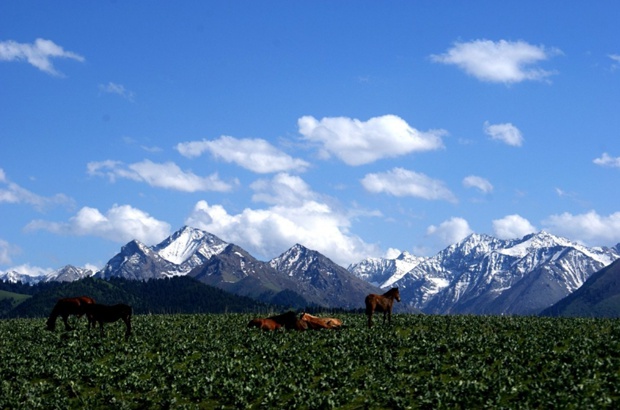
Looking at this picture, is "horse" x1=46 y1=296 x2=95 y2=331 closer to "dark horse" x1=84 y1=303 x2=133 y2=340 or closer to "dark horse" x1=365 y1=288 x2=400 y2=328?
"dark horse" x1=84 y1=303 x2=133 y2=340

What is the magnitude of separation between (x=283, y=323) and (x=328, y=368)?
13377mm

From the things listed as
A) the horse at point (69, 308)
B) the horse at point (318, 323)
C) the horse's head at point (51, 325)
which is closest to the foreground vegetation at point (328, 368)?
the horse at point (318, 323)

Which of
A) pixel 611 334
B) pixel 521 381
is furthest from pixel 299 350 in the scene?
pixel 611 334

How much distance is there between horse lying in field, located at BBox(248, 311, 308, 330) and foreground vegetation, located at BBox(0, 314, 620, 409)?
1051mm

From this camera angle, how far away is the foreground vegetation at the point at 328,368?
31.3m

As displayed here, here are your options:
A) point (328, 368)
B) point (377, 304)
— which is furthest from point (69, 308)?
point (328, 368)

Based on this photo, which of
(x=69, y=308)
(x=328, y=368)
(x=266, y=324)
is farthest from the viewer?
(x=69, y=308)

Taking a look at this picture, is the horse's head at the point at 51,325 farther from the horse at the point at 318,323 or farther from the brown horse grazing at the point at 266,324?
the horse at the point at 318,323

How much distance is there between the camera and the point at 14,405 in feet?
113

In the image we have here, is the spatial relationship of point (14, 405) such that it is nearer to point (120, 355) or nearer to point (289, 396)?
point (120, 355)

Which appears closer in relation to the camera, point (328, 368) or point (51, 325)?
point (328, 368)

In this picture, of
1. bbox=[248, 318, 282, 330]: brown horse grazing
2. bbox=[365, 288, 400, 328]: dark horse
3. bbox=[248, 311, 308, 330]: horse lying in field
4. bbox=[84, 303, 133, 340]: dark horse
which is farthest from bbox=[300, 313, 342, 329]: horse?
bbox=[84, 303, 133, 340]: dark horse

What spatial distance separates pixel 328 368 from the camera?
121ft

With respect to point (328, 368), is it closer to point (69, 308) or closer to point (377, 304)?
point (377, 304)
